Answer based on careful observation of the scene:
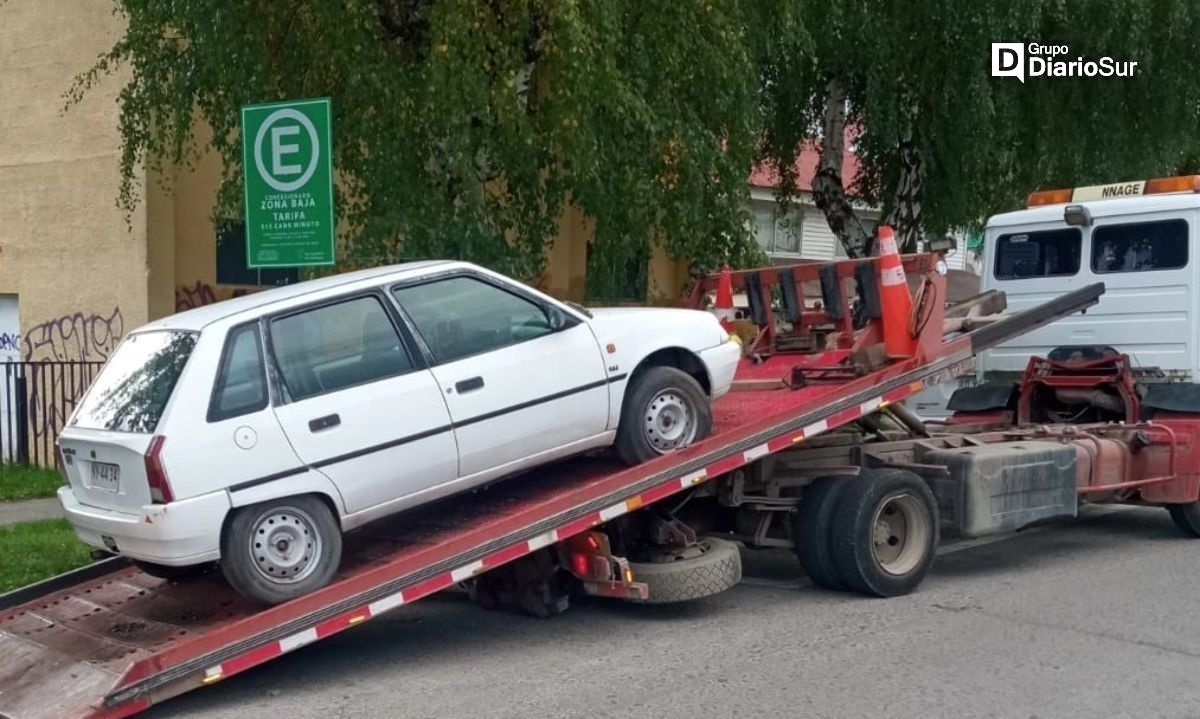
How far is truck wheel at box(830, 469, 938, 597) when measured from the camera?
28.0 feet

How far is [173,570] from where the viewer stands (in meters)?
7.06

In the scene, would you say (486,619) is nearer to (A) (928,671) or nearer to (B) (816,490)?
(B) (816,490)

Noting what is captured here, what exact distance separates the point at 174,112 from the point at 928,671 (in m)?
8.32

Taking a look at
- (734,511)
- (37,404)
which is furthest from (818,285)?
(37,404)

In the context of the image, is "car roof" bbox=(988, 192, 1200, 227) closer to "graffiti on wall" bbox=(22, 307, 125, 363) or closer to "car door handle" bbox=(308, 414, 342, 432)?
"car door handle" bbox=(308, 414, 342, 432)

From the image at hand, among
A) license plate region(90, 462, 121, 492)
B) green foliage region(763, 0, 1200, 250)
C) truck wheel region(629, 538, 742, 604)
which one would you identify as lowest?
truck wheel region(629, 538, 742, 604)

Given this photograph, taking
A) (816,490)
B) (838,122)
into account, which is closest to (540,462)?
(816,490)

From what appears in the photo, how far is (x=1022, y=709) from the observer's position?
6.37m

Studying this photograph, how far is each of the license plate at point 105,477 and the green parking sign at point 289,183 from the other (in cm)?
254

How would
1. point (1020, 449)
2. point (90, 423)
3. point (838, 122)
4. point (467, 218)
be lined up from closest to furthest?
point (90, 423) → point (1020, 449) → point (467, 218) → point (838, 122)

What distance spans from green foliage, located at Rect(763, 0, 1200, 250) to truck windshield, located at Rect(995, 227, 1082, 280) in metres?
4.46

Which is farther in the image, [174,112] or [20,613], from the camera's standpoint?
[174,112]

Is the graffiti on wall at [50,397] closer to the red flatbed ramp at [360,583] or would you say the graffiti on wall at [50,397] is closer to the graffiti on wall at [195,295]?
the graffiti on wall at [195,295]

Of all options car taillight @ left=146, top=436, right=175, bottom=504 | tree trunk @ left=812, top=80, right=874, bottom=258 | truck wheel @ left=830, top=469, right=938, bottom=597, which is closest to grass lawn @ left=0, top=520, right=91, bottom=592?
car taillight @ left=146, top=436, right=175, bottom=504
